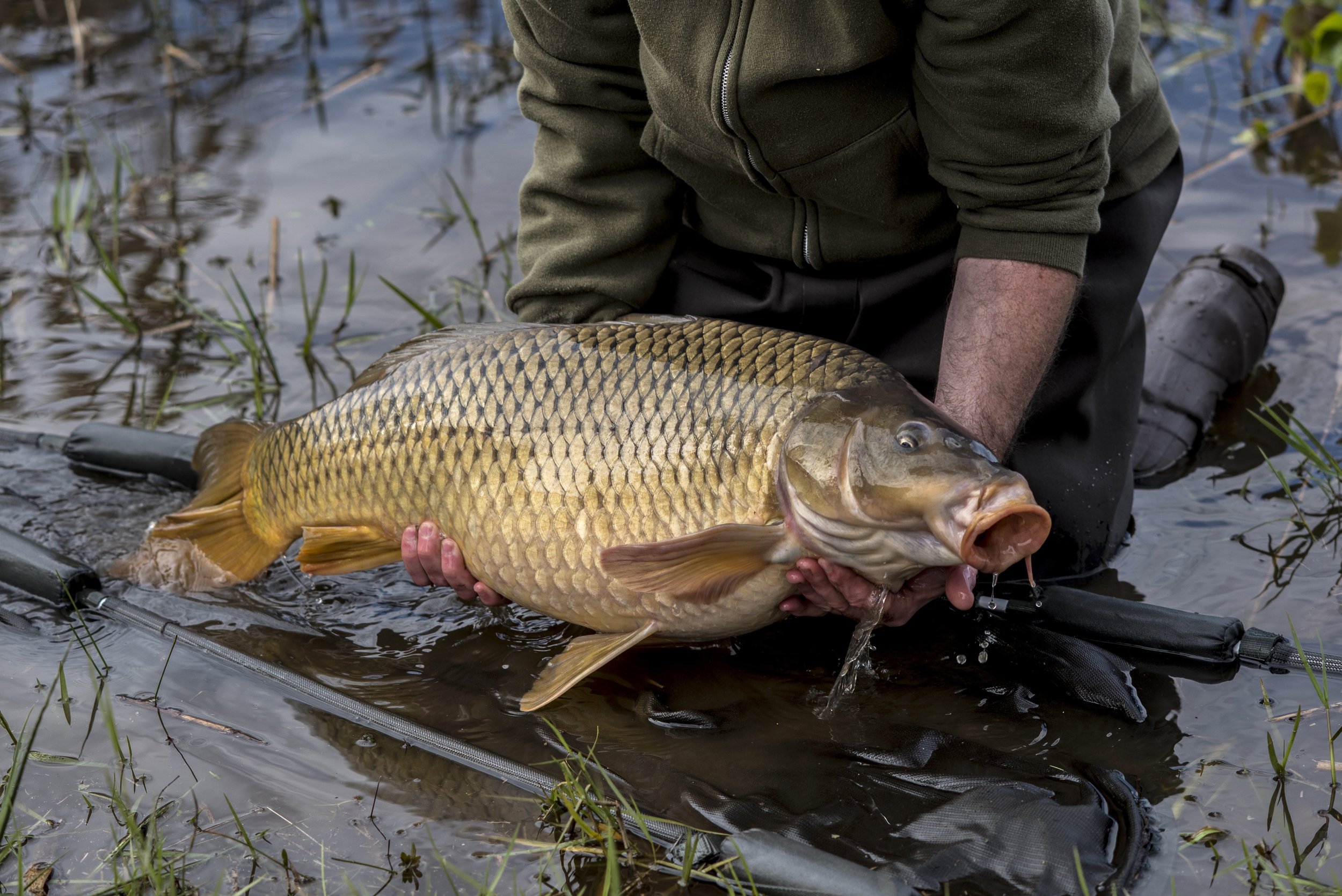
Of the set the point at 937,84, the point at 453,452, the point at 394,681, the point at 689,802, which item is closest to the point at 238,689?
the point at 394,681

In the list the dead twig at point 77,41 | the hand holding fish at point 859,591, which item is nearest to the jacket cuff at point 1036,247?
the hand holding fish at point 859,591

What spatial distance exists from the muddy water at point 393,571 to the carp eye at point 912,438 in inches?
19.2

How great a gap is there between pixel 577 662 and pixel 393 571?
712 millimetres

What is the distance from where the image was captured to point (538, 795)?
1.82 metres

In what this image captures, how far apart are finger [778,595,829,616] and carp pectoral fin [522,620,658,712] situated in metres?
0.21

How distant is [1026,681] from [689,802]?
2.06 ft

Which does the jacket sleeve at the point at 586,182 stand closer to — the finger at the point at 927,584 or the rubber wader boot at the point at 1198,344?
the finger at the point at 927,584

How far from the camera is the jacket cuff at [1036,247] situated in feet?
6.80

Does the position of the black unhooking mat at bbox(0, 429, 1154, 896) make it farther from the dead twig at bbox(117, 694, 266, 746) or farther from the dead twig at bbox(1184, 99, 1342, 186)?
the dead twig at bbox(1184, 99, 1342, 186)

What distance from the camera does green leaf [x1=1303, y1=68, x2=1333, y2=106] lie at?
12.4ft

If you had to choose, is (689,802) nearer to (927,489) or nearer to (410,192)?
(927,489)

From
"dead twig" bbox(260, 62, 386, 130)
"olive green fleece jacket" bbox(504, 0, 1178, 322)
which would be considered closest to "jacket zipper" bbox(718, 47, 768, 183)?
"olive green fleece jacket" bbox(504, 0, 1178, 322)

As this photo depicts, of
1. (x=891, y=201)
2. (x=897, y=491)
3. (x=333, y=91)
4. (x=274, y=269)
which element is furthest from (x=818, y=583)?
(x=333, y=91)

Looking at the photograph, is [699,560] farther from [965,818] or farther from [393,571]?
[393,571]
